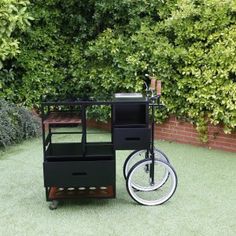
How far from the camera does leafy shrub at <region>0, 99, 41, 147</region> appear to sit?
16.8 feet

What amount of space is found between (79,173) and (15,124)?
2.40 metres

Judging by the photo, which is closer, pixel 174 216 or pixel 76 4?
pixel 174 216

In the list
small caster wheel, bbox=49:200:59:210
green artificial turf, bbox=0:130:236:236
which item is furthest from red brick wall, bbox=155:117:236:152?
small caster wheel, bbox=49:200:59:210

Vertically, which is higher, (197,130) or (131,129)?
(131,129)

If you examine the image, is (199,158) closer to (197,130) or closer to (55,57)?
(197,130)

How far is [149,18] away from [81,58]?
124cm

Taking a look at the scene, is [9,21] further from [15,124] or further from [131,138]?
[131,138]

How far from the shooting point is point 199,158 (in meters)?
4.74

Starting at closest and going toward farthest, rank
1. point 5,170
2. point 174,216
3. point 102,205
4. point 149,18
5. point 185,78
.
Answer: point 174,216 < point 102,205 < point 5,170 < point 185,78 < point 149,18

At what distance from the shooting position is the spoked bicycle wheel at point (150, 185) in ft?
11.2

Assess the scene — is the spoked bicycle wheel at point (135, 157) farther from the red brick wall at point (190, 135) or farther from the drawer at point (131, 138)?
the red brick wall at point (190, 135)

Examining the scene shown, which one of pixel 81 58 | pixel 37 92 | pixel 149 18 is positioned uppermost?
pixel 149 18

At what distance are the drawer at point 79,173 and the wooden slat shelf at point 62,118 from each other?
337 mm

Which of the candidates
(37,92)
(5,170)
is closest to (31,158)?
(5,170)
